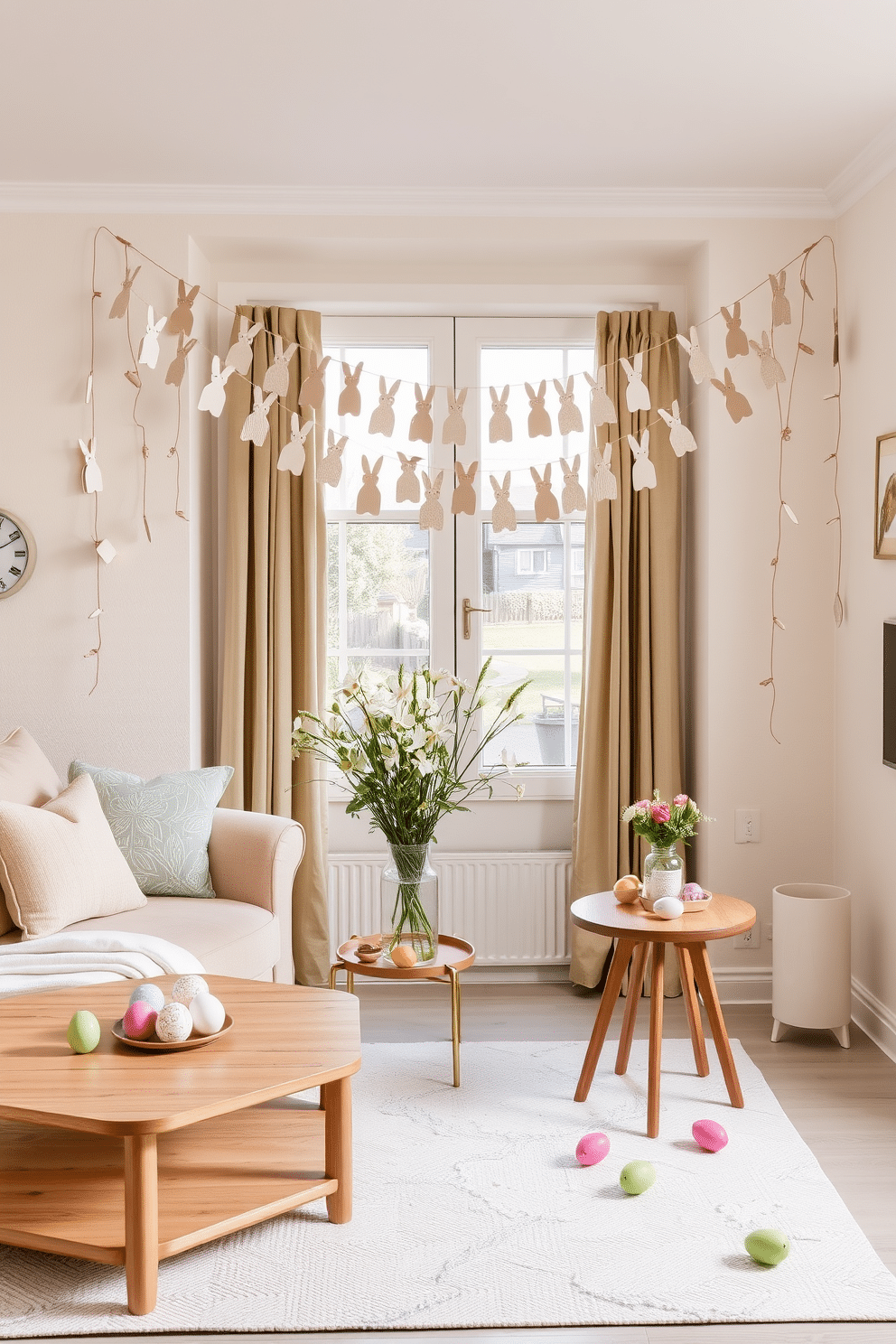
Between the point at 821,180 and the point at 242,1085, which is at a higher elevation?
the point at 821,180

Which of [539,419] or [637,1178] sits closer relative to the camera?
[637,1178]

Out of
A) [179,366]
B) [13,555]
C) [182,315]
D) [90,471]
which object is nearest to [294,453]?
[179,366]

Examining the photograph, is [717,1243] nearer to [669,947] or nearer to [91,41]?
[669,947]

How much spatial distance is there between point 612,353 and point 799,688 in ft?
4.36

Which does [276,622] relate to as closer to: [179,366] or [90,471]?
[90,471]

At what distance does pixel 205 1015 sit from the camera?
7.33 feet

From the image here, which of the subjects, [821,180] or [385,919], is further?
[821,180]

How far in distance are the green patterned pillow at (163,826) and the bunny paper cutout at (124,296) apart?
143cm

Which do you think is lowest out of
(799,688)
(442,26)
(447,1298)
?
(447,1298)

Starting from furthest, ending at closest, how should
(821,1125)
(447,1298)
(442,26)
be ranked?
(821,1125) → (442,26) → (447,1298)

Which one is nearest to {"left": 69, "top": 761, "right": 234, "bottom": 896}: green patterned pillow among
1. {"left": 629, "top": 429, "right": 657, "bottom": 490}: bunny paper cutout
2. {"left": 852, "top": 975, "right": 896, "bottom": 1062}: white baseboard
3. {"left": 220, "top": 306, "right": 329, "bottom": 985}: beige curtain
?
{"left": 220, "top": 306, "right": 329, "bottom": 985}: beige curtain

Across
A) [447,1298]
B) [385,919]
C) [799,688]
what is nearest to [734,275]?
[799,688]

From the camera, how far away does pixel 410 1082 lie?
3.03 m

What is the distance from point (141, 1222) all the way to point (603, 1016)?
4.33 feet
